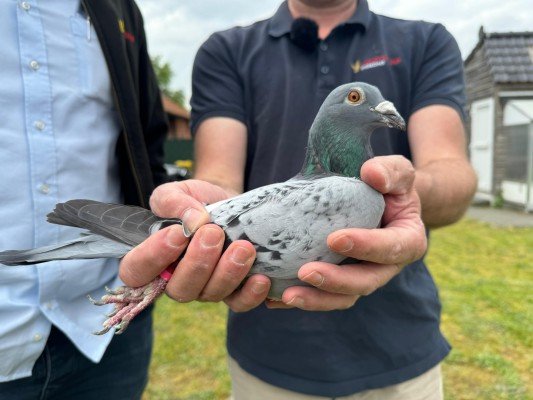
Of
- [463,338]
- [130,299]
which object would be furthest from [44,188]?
[463,338]

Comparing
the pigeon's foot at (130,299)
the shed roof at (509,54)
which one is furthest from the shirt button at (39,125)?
the shed roof at (509,54)

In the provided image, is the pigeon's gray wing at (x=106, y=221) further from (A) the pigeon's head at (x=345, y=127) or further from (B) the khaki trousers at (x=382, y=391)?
(B) the khaki trousers at (x=382, y=391)

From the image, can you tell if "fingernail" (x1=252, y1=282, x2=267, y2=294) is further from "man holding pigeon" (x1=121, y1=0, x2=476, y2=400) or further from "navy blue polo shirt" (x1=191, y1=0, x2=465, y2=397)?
"navy blue polo shirt" (x1=191, y1=0, x2=465, y2=397)

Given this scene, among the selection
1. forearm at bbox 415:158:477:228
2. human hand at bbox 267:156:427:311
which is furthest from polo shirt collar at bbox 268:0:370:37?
human hand at bbox 267:156:427:311

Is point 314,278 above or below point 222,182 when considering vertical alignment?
below

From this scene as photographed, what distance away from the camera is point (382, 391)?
2.16 meters

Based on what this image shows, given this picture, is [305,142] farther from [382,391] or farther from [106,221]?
[382,391]

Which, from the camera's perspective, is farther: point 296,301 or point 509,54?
point 509,54

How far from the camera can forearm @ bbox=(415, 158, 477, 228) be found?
80.4 inches

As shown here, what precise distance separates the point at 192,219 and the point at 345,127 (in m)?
0.71

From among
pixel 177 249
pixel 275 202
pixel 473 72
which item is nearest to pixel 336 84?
pixel 275 202

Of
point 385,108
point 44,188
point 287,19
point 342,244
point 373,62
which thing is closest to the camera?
point 342,244

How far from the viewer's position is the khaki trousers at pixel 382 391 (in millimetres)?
2143

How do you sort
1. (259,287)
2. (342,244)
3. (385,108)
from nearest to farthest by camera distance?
(342,244) → (259,287) → (385,108)
